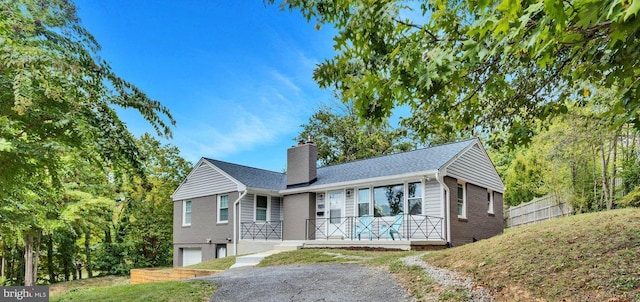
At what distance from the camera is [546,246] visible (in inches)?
281

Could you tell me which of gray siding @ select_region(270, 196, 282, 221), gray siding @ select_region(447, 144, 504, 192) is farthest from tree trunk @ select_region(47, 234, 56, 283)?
gray siding @ select_region(447, 144, 504, 192)

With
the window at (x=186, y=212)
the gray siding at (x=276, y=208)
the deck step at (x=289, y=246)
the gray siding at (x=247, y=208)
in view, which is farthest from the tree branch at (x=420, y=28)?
the window at (x=186, y=212)

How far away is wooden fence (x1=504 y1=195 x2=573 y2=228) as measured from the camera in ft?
67.0

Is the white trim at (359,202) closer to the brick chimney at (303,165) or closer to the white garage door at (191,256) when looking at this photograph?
the brick chimney at (303,165)

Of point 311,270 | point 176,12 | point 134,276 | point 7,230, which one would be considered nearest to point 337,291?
point 311,270

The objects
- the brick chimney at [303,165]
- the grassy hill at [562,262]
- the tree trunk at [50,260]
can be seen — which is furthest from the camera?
the tree trunk at [50,260]

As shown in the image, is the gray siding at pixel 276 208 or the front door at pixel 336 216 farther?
the gray siding at pixel 276 208

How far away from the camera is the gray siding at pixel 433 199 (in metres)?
13.9

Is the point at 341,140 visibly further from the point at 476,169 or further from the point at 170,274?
the point at 170,274

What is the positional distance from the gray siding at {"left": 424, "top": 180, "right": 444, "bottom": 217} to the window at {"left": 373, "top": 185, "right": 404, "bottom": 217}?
905 millimetres

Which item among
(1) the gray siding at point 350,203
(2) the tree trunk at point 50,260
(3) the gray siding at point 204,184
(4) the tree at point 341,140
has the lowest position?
(2) the tree trunk at point 50,260

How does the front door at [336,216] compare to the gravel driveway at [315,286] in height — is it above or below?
above

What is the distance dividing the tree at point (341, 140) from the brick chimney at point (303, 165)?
36.3ft

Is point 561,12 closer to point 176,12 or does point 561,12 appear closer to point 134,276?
point 176,12
